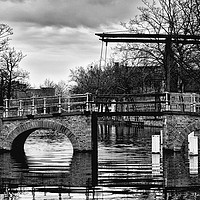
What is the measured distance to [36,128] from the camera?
2814cm

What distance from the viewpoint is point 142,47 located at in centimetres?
3697

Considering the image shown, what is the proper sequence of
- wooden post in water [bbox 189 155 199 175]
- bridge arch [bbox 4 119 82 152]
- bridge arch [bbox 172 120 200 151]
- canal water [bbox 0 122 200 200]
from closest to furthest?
canal water [bbox 0 122 200 200]
wooden post in water [bbox 189 155 199 175]
bridge arch [bbox 172 120 200 151]
bridge arch [bbox 4 119 82 152]

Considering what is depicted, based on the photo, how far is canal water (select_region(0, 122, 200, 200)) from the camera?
14414 millimetres

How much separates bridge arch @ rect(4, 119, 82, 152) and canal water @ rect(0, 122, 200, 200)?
2.67 ft

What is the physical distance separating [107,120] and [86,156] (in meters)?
50.6

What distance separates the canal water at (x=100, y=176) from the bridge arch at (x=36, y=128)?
0.81 metres

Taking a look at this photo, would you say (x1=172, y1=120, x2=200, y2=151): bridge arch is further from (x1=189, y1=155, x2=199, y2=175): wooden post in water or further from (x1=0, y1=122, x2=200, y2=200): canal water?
(x1=189, y1=155, x2=199, y2=175): wooden post in water

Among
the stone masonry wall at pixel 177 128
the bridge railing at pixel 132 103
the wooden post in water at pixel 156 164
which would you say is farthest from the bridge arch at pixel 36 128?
the stone masonry wall at pixel 177 128

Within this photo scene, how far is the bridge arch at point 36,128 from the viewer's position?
27.3 m

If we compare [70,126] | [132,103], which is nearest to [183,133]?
[132,103]

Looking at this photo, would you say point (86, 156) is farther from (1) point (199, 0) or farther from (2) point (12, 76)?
(2) point (12, 76)

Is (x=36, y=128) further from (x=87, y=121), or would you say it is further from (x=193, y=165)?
(x=193, y=165)

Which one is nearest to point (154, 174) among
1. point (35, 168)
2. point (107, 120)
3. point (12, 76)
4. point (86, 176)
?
point (86, 176)

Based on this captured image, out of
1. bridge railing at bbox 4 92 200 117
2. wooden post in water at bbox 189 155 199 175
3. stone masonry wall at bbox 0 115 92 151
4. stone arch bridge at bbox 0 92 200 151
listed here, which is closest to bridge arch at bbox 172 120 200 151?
stone arch bridge at bbox 0 92 200 151
